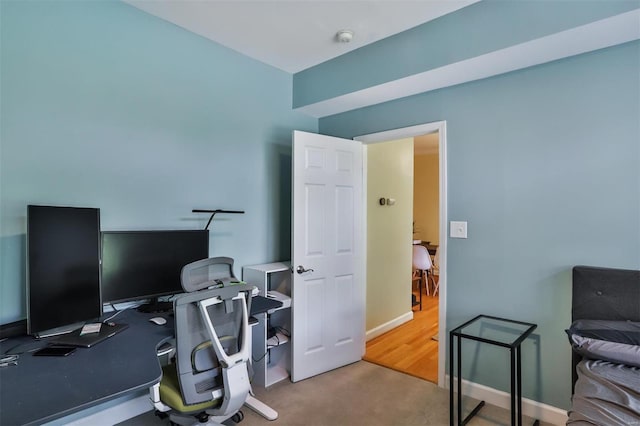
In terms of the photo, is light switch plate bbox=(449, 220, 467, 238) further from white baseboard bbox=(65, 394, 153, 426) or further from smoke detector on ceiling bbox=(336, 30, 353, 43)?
white baseboard bbox=(65, 394, 153, 426)

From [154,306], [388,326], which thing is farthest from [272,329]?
[388,326]

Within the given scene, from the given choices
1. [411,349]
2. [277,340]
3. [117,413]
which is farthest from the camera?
[411,349]

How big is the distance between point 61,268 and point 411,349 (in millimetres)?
2999

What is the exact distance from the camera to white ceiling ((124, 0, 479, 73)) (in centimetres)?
220

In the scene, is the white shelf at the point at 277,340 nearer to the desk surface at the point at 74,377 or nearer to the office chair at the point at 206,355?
the office chair at the point at 206,355

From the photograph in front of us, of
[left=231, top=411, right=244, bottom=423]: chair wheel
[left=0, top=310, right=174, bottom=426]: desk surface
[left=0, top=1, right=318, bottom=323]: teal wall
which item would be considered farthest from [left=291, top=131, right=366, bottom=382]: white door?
[left=0, top=310, right=174, bottom=426]: desk surface

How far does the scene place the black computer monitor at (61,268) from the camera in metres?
1.63

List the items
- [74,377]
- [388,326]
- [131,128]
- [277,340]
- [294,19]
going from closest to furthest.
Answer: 1. [74,377]
2. [131,128]
3. [294,19]
4. [277,340]
5. [388,326]

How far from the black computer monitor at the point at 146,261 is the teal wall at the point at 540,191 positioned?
196cm

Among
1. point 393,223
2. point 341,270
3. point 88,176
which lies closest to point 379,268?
point 393,223

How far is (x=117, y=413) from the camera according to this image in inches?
84.4

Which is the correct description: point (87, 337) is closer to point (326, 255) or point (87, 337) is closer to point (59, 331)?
point (59, 331)

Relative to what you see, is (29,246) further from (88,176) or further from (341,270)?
(341,270)

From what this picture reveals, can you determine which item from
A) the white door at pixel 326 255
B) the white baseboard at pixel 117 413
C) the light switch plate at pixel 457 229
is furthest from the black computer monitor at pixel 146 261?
the light switch plate at pixel 457 229
